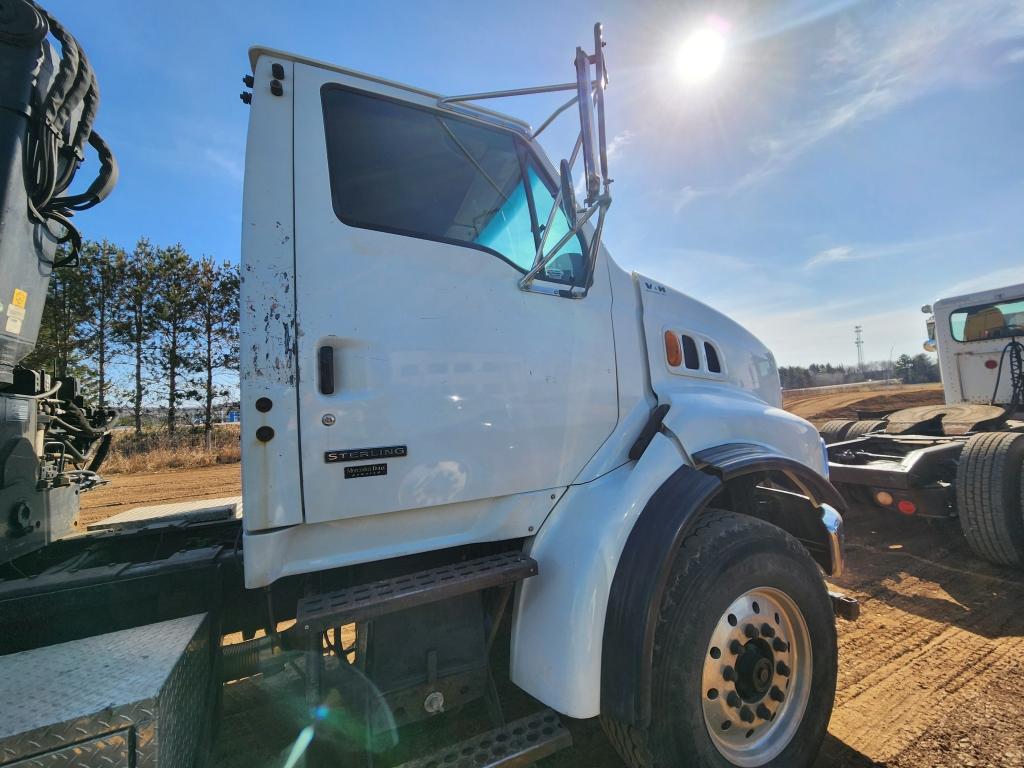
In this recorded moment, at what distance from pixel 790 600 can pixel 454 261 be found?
6.80 ft

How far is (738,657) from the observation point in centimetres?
205

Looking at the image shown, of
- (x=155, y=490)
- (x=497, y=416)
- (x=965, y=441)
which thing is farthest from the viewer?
(x=155, y=490)

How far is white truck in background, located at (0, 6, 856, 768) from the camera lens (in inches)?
63.4

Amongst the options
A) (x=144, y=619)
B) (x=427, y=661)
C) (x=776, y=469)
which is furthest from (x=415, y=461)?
(x=776, y=469)

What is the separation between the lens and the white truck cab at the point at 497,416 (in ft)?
5.39

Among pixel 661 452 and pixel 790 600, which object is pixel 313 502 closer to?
pixel 661 452

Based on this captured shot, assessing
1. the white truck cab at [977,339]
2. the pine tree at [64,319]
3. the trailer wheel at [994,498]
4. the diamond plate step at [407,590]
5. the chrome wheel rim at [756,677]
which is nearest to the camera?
the diamond plate step at [407,590]

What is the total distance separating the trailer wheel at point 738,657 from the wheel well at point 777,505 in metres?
0.36

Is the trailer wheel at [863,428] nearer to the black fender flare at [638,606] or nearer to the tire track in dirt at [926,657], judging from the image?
the tire track in dirt at [926,657]

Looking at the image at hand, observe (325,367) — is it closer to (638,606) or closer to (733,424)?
(638,606)

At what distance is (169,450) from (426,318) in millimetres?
18377

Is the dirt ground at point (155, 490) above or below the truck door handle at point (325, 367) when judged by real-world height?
below

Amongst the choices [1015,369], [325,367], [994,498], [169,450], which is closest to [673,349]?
[325,367]

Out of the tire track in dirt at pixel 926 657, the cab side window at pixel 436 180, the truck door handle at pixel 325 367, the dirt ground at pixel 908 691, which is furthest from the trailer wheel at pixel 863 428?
the truck door handle at pixel 325 367
